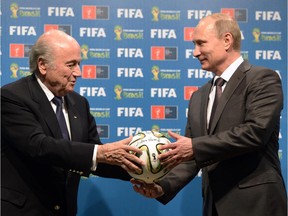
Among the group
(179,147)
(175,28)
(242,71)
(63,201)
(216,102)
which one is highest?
(175,28)

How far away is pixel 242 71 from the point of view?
107 inches

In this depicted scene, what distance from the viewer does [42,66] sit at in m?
2.78

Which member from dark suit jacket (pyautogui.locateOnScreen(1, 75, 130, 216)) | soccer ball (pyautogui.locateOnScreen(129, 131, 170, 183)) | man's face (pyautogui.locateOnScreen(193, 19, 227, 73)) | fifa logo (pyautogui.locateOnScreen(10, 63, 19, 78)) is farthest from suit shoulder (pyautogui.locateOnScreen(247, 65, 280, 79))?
fifa logo (pyautogui.locateOnScreen(10, 63, 19, 78))

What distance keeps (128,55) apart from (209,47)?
1079 mm

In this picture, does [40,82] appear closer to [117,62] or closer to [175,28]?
[117,62]

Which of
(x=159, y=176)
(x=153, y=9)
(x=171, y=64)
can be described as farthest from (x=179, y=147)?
(x=153, y=9)

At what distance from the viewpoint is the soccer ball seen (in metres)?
2.50

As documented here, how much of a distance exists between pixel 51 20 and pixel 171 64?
1.06 m

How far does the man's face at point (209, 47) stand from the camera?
113 inches

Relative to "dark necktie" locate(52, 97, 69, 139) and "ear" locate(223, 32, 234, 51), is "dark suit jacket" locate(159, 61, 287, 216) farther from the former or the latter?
"dark necktie" locate(52, 97, 69, 139)

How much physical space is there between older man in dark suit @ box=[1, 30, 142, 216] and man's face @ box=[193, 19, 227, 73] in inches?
30.7

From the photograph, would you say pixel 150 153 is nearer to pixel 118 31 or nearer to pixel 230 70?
pixel 230 70

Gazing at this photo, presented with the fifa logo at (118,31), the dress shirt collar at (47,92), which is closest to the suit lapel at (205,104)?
the dress shirt collar at (47,92)

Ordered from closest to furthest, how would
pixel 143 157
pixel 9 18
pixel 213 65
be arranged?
pixel 143 157
pixel 213 65
pixel 9 18
